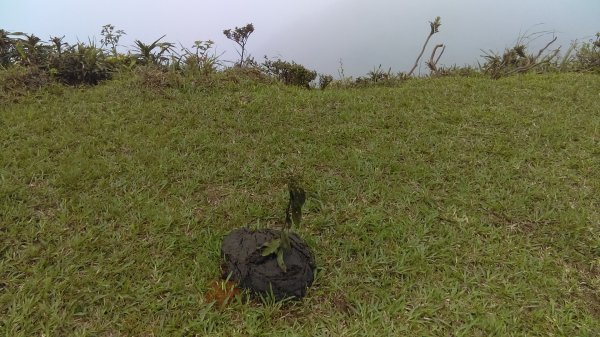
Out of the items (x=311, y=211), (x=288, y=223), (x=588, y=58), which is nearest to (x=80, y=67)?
(x=311, y=211)

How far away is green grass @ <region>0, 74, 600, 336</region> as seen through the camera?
2418mm

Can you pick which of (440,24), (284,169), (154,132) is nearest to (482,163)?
(284,169)

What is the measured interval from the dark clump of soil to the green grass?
0.10m

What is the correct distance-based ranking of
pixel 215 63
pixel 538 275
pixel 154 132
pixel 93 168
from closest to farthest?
1. pixel 538 275
2. pixel 93 168
3. pixel 154 132
4. pixel 215 63

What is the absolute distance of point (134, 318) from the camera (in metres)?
2.35

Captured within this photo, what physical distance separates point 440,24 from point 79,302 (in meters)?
7.53

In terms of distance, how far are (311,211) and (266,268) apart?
92 centimetres

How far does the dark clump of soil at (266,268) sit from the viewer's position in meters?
2.41

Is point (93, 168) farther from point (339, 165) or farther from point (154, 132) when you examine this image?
point (339, 165)

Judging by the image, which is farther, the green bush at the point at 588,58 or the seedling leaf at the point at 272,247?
the green bush at the point at 588,58

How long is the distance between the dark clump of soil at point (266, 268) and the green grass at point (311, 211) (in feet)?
0.34

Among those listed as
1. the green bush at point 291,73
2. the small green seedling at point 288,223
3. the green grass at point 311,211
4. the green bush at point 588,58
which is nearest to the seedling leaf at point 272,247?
the small green seedling at point 288,223

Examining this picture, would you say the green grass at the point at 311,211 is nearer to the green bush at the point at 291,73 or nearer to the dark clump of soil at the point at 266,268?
the dark clump of soil at the point at 266,268

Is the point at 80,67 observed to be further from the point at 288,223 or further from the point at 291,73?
the point at 288,223
